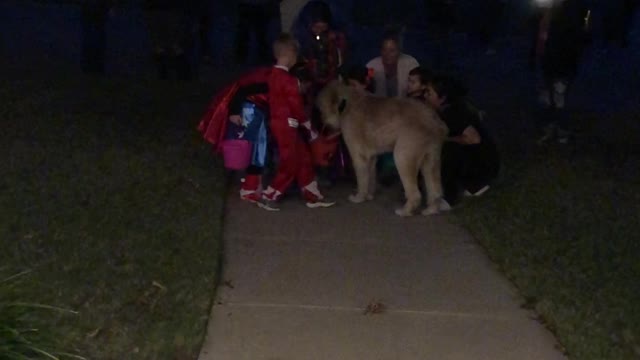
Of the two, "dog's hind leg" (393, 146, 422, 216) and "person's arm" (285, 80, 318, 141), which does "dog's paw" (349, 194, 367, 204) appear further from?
"person's arm" (285, 80, 318, 141)

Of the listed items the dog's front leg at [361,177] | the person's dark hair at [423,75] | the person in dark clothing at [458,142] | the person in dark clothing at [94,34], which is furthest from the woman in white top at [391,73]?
the person in dark clothing at [94,34]

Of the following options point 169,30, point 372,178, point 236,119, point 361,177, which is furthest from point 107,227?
point 169,30

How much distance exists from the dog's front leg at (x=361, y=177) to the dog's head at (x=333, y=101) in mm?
298

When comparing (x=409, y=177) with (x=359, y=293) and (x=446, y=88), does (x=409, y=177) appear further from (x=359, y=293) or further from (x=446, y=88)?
(x=359, y=293)

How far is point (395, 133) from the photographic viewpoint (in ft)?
31.4

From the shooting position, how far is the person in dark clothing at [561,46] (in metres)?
12.4

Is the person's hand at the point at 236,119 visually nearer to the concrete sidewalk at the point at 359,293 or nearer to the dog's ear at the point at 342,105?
the concrete sidewalk at the point at 359,293

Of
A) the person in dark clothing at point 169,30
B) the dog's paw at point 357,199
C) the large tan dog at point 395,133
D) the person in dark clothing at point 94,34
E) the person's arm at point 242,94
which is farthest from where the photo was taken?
the person in dark clothing at point 94,34

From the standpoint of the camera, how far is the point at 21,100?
14.2 metres

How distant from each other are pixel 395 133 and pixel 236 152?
1133mm

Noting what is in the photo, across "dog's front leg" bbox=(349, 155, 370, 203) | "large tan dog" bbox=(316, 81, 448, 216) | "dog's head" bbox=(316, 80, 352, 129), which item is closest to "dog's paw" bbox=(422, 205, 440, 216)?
"large tan dog" bbox=(316, 81, 448, 216)

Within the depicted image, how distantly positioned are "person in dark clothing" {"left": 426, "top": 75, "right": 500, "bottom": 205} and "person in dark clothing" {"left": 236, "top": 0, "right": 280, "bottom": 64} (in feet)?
29.4

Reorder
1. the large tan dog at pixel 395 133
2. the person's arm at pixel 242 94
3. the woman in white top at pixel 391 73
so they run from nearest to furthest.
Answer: the large tan dog at pixel 395 133, the person's arm at pixel 242 94, the woman in white top at pixel 391 73

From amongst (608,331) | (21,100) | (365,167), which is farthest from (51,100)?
(608,331)
